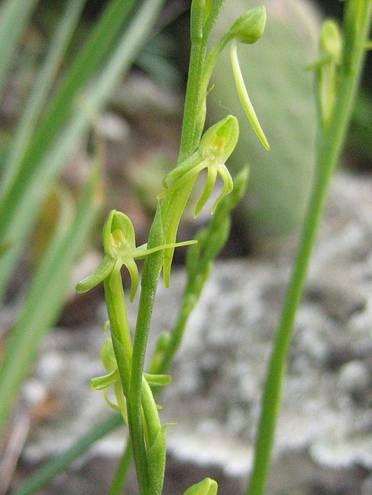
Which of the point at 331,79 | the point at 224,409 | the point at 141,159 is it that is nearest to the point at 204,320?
the point at 224,409

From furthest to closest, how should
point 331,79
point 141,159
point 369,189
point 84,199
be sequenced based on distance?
point 141,159
point 369,189
point 84,199
point 331,79

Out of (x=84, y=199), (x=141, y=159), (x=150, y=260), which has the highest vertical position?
(x=150, y=260)

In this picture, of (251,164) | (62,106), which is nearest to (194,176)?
(62,106)

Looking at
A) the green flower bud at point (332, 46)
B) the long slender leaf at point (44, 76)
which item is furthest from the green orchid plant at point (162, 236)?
the long slender leaf at point (44, 76)

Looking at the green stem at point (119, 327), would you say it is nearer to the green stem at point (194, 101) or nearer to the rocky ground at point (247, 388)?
the green stem at point (194, 101)

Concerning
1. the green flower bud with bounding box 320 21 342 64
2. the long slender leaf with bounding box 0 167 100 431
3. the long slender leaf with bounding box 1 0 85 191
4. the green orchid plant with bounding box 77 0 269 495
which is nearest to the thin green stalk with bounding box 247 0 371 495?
the green flower bud with bounding box 320 21 342 64

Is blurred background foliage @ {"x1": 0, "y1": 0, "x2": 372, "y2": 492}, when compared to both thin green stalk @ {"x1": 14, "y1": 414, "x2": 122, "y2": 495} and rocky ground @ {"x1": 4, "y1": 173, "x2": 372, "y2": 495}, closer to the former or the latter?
rocky ground @ {"x1": 4, "y1": 173, "x2": 372, "y2": 495}

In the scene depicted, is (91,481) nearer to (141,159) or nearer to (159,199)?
(159,199)
